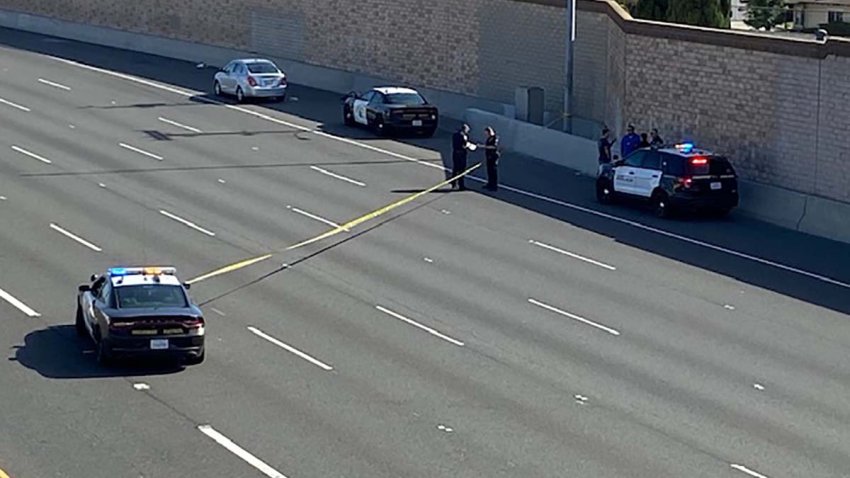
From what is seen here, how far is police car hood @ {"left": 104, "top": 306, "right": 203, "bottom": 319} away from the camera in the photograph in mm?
26625

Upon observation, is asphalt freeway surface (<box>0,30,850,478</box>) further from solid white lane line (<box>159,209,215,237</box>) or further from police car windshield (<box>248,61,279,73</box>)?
police car windshield (<box>248,61,279,73</box>)

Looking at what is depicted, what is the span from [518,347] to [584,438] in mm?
5510

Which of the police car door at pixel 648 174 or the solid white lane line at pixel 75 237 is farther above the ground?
the police car door at pixel 648 174

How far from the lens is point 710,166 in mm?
40469

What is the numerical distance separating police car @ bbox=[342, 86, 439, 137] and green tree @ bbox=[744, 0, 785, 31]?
105ft

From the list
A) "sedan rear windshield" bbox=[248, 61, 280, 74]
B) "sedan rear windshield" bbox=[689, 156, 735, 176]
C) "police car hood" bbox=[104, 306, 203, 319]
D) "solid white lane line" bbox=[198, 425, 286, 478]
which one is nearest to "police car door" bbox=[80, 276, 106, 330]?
"police car hood" bbox=[104, 306, 203, 319]

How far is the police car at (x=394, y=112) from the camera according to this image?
51.6 m

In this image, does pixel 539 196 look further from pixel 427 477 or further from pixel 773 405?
pixel 427 477

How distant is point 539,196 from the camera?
43500mm

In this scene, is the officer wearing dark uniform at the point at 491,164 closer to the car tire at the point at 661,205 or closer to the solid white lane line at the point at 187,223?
the car tire at the point at 661,205

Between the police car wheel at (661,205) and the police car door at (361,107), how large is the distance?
14.0 metres

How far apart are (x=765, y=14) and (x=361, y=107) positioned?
113 ft

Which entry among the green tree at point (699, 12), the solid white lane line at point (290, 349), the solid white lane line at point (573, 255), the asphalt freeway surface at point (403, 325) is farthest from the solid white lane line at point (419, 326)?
the green tree at point (699, 12)

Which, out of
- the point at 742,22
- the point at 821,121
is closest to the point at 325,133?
the point at 821,121
